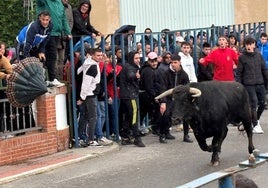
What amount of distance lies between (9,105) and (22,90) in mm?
483

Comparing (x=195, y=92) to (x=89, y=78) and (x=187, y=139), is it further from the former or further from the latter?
(x=187, y=139)

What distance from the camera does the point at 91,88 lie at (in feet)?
35.9

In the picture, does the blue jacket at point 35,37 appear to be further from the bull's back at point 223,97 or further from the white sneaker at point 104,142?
the bull's back at point 223,97

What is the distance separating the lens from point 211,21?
25.0 metres

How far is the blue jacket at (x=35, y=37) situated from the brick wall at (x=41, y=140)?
0.79m

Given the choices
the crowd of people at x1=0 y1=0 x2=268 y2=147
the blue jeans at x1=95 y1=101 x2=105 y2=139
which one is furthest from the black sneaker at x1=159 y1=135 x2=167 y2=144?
the blue jeans at x1=95 y1=101 x2=105 y2=139

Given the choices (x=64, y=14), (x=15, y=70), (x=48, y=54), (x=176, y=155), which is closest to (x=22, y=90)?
(x=15, y=70)

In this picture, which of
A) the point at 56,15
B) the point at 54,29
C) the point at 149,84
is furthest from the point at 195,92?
the point at 56,15

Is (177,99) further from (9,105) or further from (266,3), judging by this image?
(266,3)

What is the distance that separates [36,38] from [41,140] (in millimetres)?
1685

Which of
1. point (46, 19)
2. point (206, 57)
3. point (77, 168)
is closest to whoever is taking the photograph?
point (77, 168)

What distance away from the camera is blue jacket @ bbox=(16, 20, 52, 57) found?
34.1 ft

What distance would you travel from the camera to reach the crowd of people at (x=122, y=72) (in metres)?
10.9

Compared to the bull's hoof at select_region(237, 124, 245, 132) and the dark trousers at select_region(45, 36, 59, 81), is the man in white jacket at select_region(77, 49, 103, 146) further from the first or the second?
the bull's hoof at select_region(237, 124, 245, 132)
